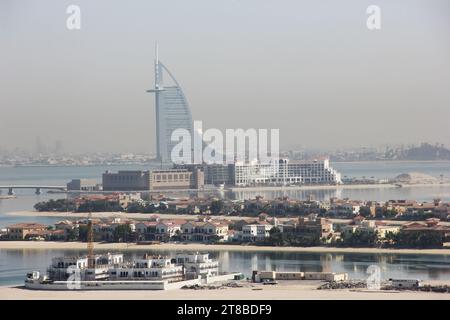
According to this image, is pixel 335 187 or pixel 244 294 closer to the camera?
pixel 244 294

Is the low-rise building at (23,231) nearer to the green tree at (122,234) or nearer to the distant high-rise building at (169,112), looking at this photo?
the green tree at (122,234)

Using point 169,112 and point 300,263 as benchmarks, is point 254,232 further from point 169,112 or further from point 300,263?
point 169,112

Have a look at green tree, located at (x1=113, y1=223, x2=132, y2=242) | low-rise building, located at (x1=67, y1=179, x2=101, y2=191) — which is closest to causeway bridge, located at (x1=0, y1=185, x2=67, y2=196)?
low-rise building, located at (x1=67, y1=179, x2=101, y2=191)

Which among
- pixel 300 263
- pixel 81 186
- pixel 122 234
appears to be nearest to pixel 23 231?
pixel 122 234

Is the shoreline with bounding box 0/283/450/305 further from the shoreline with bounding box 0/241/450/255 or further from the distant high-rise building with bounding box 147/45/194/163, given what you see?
the distant high-rise building with bounding box 147/45/194/163

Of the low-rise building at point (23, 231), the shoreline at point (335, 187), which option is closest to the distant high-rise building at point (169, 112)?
the shoreline at point (335, 187)

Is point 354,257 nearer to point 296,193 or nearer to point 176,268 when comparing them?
point 176,268
